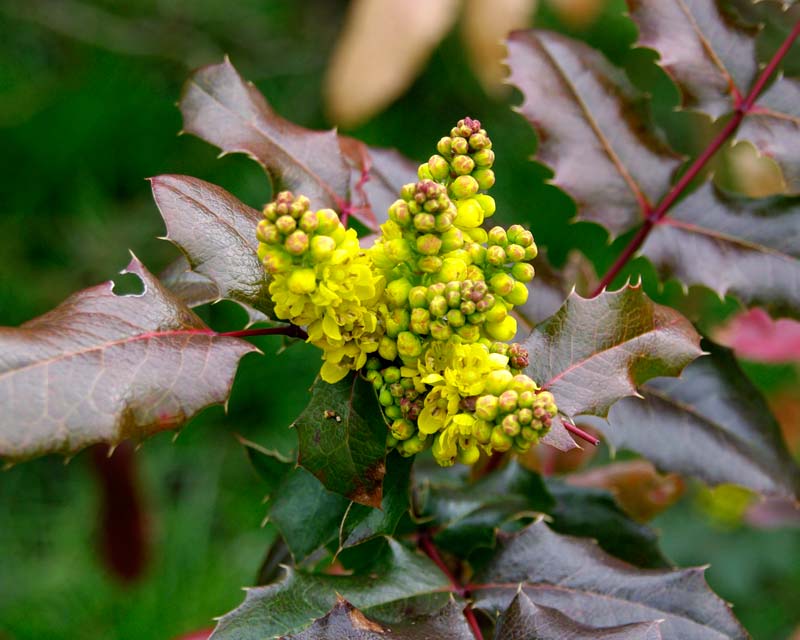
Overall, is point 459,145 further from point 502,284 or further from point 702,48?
point 702,48

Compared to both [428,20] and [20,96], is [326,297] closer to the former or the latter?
[428,20]

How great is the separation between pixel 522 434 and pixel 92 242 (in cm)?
265

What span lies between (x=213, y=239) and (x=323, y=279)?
0.47 feet

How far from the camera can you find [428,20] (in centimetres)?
224

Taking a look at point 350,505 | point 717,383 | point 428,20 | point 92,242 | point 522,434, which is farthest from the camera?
point 92,242

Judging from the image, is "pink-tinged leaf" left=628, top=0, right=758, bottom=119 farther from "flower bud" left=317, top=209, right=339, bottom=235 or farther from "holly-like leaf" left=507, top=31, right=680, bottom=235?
"flower bud" left=317, top=209, right=339, bottom=235

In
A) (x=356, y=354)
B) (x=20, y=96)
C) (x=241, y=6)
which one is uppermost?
(x=356, y=354)

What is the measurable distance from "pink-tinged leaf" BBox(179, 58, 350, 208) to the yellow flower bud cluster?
29cm

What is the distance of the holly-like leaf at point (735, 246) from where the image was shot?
Answer: 1.08 m

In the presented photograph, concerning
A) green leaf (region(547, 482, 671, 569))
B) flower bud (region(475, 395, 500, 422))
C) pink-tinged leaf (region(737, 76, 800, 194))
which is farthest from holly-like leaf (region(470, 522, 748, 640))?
pink-tinged leaf (region(737, 76, 800, 194))

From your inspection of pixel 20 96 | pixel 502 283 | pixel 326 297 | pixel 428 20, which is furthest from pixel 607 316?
pixel 20 96

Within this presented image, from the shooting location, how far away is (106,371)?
2.22ft

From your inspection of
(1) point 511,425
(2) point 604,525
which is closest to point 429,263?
(1) point 511,425

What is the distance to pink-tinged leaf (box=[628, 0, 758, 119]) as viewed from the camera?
1.12m
